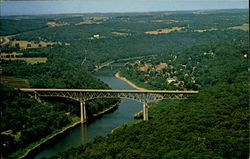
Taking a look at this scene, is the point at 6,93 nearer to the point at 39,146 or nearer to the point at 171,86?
the point at 39,146

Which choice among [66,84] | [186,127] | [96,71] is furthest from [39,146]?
[96,71]

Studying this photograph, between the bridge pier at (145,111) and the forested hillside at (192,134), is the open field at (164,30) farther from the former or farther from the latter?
the forested hillside at (192,134)

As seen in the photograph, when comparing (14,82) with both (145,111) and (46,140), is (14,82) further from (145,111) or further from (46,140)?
(145,111)

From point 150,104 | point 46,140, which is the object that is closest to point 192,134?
point 46,140

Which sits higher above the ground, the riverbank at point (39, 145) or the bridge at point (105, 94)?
the bridge at point (105, 94)

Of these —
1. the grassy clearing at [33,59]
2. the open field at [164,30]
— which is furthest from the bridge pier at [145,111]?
the open field at [164,30]

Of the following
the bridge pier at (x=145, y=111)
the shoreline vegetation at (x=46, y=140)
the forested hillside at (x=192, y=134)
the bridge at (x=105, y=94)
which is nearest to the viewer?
the forested hillside at (x=192, y=134)
